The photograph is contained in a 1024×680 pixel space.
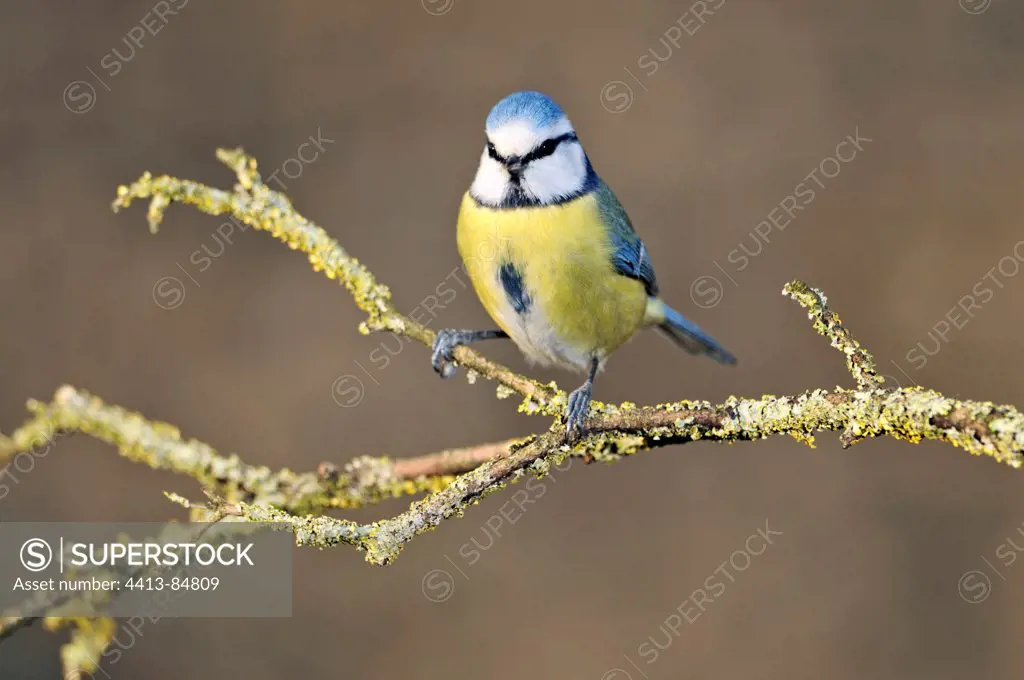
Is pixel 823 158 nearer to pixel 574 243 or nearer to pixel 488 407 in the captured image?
pixel 488 407

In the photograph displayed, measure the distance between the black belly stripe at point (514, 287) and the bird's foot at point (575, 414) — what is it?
377mm

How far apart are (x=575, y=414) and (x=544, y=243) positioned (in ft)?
2.00

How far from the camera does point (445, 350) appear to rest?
5.71 ft

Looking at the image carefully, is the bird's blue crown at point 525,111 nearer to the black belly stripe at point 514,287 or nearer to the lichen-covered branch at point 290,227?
the black belly stripe at point 514,287

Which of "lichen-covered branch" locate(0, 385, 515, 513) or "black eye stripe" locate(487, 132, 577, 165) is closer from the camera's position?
"lichen-covered branch" locate(0, 385, 515, 513)

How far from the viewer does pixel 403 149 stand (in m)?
3.94

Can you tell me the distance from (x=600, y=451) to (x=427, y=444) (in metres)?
2.17

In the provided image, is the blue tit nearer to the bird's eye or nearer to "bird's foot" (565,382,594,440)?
the bird's eye

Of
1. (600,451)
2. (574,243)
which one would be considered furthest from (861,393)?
(574,243)

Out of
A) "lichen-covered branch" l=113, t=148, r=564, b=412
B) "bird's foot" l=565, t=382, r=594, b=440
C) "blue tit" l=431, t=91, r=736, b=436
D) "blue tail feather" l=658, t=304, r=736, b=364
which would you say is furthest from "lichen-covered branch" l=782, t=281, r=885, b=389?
"blue tail feather" l=658, t=304, r=736, b=364

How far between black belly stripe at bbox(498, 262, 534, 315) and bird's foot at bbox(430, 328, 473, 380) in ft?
0.48

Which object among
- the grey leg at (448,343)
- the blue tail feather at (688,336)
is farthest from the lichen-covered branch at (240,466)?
the blue tail feather at (688,336)

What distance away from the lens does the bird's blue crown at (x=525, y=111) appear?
67.9 inches

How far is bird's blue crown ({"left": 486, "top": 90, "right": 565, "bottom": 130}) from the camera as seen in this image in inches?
67.9
